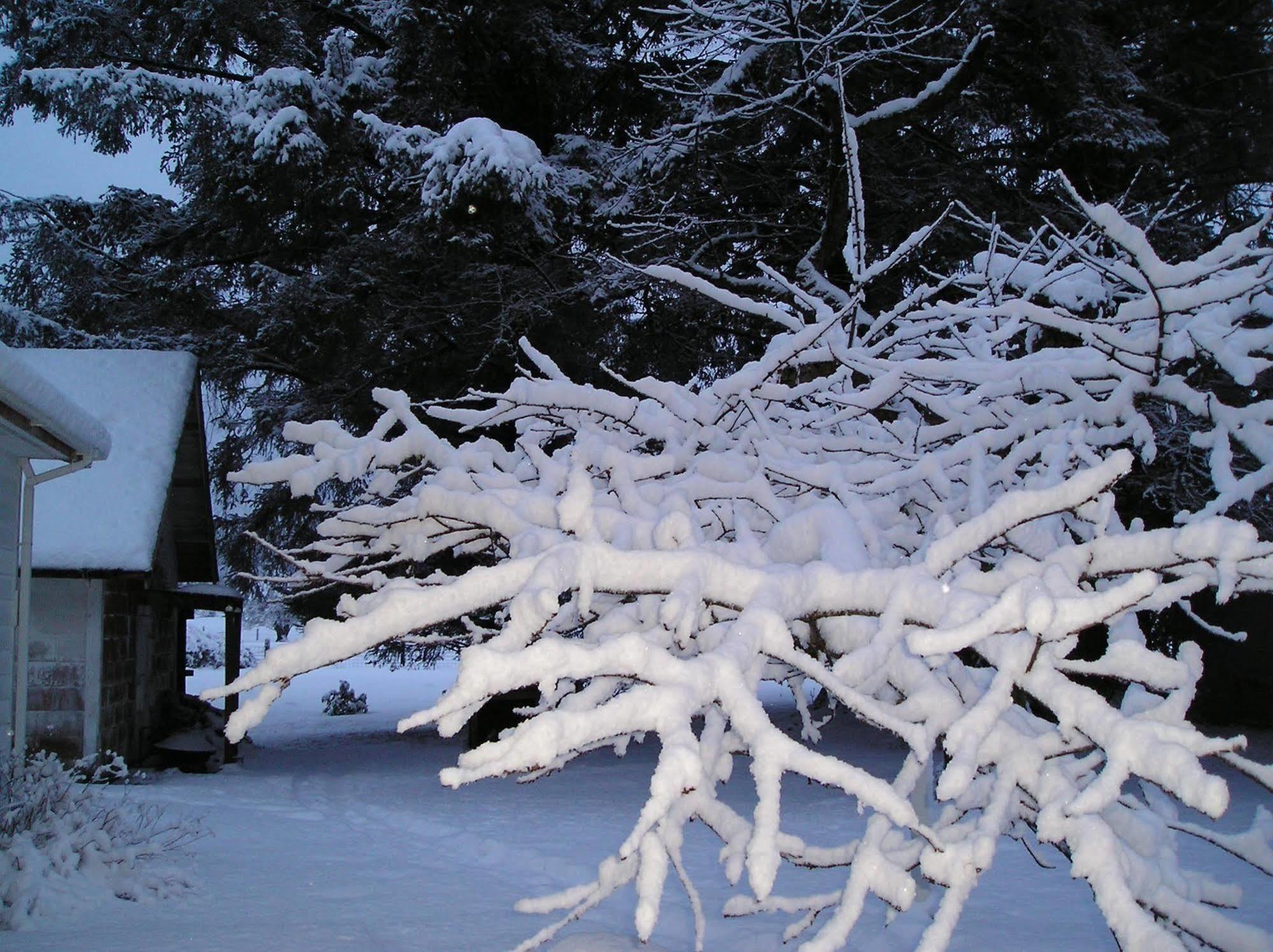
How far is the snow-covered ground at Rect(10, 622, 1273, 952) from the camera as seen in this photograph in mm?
4941

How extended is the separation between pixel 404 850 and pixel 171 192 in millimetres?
13224

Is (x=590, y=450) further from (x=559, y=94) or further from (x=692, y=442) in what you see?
(x=559, y=94)

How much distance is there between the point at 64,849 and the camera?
218 inches

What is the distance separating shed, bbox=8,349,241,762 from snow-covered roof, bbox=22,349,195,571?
0.05 ft

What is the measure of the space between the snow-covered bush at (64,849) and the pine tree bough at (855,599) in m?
3.19

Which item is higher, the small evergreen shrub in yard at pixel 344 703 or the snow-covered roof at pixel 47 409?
the snow-covered roof at pixel 47 409

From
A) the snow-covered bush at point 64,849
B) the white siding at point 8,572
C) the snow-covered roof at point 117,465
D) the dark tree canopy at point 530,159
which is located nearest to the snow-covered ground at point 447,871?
the snow-covered bush at point 64,849

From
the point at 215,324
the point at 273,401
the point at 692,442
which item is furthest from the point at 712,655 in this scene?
the point at 215,324

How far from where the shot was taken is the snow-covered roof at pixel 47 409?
6.14 meters

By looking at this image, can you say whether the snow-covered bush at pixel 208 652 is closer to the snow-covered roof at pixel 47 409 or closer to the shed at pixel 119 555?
the shed at pixel 119 555

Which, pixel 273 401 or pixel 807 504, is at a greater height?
pixel 273 401

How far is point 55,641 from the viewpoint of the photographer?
10.8m

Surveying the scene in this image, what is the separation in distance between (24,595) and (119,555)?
10.5 ft

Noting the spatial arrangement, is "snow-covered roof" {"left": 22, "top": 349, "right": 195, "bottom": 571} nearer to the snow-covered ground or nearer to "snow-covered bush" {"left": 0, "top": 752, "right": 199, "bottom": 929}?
the snow-covered ground
